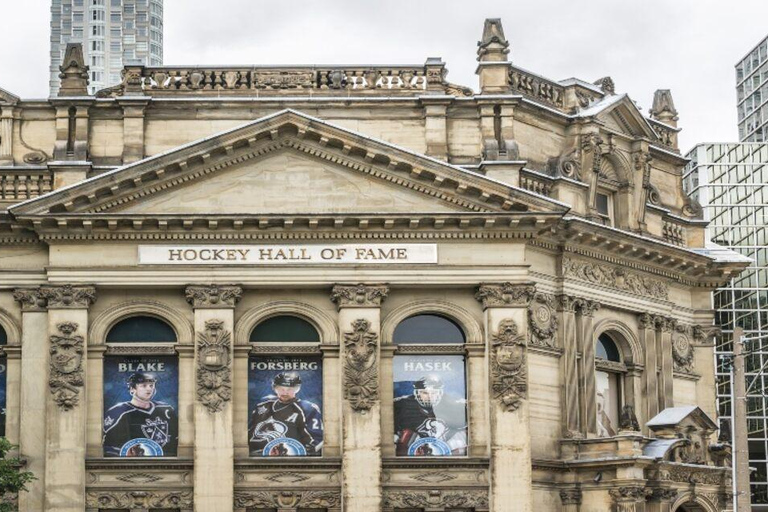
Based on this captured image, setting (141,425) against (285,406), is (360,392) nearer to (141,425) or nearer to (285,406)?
(285,406)

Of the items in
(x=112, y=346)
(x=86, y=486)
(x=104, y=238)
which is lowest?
(x=86, y=486)

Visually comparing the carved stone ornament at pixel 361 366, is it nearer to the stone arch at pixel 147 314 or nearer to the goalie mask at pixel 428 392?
the goalie mask at pixel 428 392

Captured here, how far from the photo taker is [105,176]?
46625 millimetres

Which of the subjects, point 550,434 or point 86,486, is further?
point 550,434

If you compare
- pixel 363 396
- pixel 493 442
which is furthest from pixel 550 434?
pixel 363 396

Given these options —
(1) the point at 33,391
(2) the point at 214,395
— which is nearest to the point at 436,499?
(2) the point at 214,395

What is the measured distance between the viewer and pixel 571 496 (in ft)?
161

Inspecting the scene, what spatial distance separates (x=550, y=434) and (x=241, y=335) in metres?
9.76

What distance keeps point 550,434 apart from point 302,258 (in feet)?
30.2

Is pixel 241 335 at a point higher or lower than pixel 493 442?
higher

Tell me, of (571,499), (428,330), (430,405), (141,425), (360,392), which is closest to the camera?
(360,392)

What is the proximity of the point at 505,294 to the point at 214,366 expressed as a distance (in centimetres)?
861

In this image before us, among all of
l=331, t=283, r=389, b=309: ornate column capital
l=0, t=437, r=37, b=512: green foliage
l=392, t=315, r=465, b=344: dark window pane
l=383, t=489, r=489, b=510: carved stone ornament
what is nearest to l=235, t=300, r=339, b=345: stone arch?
l=331, t=283, r=389, b=309: ornate column capital

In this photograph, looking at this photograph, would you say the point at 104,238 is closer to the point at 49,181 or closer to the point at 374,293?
the point at 49,181
